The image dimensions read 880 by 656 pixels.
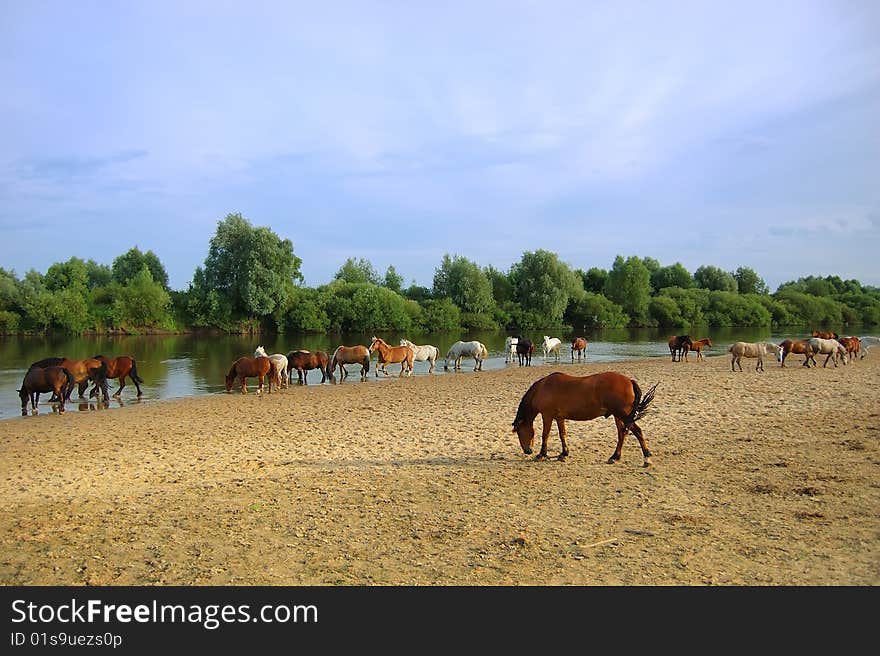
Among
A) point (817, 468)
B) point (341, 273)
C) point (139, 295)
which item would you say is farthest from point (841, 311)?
point (817, 468)

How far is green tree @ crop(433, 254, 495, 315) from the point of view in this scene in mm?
79375

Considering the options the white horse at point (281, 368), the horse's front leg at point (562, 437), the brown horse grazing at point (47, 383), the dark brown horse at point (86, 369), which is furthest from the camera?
the white horse at point (281, 368)

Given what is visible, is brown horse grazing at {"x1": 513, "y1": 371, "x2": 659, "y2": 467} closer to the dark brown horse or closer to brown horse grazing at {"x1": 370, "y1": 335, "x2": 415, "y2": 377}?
the dark brown horse

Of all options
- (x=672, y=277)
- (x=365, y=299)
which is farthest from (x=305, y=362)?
(x=672, y=277)

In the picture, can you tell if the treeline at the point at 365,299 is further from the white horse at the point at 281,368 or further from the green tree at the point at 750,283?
the white horse at the point at 281,368

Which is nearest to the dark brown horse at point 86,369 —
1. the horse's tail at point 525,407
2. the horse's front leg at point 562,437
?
the horse's tail at point 525,407

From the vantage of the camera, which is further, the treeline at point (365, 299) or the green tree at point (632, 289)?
the green tree at point (632, 289)

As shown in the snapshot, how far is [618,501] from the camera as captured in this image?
700 centimetres

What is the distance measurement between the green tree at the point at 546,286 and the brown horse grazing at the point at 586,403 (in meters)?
69.0

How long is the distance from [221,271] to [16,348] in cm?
2446

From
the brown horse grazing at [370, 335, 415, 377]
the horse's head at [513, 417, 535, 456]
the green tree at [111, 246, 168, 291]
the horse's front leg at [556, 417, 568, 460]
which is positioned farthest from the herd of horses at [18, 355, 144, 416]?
the green tree at [111, 246, 168, 291]

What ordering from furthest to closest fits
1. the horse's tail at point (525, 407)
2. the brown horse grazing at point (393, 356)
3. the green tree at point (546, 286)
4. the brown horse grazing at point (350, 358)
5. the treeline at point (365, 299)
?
the green tree at point (546, 286) → the treeline at point (365, 299) → the brown horse grazing at point (393, 356) → the brown horse grazing at point (350, 358) → the horse's tail at point (525, 407)

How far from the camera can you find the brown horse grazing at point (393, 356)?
26.5 m
